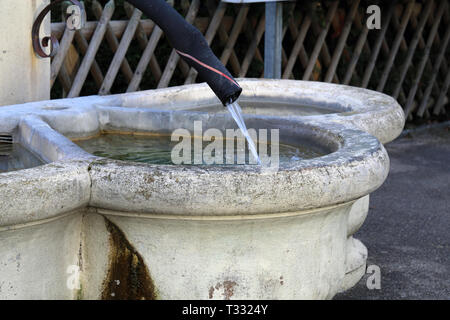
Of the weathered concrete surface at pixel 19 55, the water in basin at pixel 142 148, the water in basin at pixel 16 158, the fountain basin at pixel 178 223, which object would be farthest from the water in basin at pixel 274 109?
the water in basin at pixel 16 158

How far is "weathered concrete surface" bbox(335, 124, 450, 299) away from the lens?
289cm

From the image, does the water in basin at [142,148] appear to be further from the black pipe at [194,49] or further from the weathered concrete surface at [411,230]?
the weathered concrete surface at [411,230]

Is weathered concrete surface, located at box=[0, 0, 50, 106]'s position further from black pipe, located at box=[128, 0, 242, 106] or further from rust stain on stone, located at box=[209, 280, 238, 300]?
rust stain on stone, located at box=[209, 280, 238, 300]

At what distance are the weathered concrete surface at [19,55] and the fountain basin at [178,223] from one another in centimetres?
39

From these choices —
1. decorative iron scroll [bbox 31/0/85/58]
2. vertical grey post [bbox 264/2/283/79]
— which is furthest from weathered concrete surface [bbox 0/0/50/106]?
vertical grey post [bbox 264/2/283/79]

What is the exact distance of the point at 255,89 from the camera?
3.45 m

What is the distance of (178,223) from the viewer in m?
1.94

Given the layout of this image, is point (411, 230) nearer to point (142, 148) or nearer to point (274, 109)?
point (274, 109)

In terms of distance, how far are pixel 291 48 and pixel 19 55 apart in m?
3.15

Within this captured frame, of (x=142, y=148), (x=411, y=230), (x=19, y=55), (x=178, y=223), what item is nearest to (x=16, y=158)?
(x=142, y=148)

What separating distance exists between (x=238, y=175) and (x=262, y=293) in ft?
1.34

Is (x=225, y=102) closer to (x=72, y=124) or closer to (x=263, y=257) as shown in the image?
(x=263, y=257)

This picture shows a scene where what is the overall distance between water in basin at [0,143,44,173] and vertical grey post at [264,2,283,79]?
2484 mm

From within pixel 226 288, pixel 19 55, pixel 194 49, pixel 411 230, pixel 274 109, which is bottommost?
pixel 411 230
